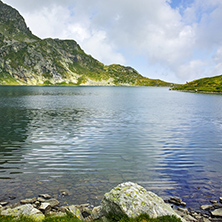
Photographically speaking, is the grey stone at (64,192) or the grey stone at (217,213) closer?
the grey stone at (217,213)

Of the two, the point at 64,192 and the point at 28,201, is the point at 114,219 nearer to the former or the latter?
the point at 64,192

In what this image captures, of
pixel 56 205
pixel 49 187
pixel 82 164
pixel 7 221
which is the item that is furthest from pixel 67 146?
pixel 7 221

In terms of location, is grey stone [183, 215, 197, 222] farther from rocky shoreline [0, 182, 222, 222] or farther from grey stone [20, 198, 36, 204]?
grey stone [20, 198, 36, 204]

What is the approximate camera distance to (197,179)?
17484 millimetres

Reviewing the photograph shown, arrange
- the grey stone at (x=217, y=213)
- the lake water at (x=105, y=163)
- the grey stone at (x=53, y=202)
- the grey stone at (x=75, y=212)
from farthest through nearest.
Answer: the lake water at (x=105, y=163), the grey stone at (x=53, y=202), the grey stone at (x=217, y=213), the grey stone at (x=75, y=212)

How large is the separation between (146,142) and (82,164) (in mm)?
12917

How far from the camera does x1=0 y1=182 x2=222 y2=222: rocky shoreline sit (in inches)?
413

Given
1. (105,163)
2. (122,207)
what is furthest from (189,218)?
(105,163)

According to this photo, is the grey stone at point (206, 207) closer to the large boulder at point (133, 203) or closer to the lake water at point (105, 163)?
the lake water at point (105, 163)

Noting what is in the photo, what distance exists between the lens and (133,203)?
34.2 feet

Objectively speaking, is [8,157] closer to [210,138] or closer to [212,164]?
[212,164]

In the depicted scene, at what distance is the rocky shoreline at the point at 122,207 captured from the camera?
34.4 ft

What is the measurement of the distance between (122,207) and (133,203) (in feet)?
2.12

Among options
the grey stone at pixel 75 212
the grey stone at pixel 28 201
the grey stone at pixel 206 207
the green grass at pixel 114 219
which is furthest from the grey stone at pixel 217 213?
the grey stone at pixel 28 201
